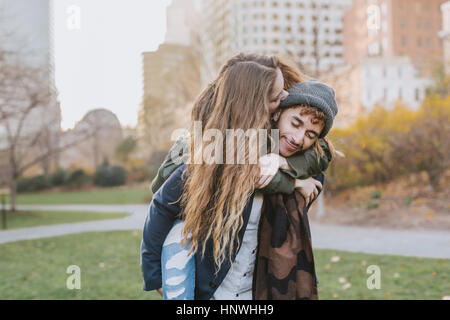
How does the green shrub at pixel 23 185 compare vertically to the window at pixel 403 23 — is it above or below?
below

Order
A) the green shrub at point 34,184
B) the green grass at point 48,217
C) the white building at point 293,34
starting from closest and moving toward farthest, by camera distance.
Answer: the white building at point 293,34 → the green grass at point 48,217 → the green shrub at point 34,184

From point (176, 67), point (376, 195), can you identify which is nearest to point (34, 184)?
point (176, 67)

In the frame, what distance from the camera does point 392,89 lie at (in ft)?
129

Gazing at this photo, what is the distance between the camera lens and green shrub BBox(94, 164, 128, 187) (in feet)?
95.8

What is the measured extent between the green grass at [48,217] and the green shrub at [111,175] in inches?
532

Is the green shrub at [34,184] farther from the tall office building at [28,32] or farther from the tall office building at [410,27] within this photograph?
the tall office building at [410,27]

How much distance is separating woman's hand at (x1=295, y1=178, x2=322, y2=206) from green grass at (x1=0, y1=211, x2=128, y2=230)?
1188 centimetres

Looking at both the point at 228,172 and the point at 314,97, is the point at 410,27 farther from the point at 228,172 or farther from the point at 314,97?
the point at 228,172

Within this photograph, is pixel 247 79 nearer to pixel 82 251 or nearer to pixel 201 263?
pixel 201 263

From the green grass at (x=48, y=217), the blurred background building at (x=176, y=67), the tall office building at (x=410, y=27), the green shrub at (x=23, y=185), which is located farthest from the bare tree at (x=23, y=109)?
the tall office building at (x=410, y=27)

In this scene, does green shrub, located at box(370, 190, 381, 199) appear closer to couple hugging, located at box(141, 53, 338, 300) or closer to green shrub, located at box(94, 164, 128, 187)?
couple hugging, located at box(141, 53, 338, 300)

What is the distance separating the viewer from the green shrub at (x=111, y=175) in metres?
29.2

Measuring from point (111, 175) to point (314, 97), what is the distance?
28720 mm
